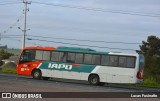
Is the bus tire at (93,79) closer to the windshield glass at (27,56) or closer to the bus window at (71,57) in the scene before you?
the bus window at (71,57)

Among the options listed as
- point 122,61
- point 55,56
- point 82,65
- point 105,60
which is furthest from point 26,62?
point 122,61

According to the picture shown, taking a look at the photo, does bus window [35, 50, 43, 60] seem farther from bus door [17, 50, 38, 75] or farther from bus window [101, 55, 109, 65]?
bus window [101, 55, 109, 65]

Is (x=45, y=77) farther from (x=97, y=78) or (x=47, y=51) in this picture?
(x=97, y=78)

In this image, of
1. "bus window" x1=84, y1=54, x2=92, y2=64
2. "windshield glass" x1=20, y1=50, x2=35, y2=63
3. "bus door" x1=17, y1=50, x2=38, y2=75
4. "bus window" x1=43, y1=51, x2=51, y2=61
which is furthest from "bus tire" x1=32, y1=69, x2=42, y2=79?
"bus window" x1=84, y1=54, x2=92, y2=64

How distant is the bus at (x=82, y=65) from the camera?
3250 centimetres

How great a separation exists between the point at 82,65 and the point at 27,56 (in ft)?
17.3

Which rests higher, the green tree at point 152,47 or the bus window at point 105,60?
the green tree at point 152,47

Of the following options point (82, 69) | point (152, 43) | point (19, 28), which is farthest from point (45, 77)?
point (152, 43)

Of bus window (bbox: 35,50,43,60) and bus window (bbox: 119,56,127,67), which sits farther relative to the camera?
bus window (bbox: 35,50,43,60)

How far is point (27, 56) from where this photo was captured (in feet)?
118

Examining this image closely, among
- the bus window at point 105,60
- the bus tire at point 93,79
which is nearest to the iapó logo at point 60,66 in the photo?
the bus tire at point 93,79

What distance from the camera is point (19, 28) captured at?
61312 millimetres

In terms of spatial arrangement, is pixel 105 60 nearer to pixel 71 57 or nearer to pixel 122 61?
pixel 122 61

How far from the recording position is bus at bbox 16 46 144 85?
32500 millimetres
